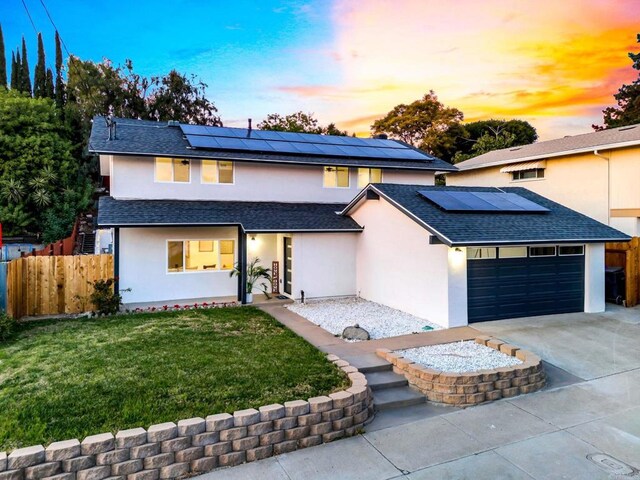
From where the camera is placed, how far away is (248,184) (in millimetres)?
15188

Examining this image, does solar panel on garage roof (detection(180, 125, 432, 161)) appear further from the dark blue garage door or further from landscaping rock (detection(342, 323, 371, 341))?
landscaping rock (detection(342, 323, 371, 341))

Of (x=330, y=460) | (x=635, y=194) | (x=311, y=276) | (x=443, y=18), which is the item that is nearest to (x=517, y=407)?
(x=330, y=460)

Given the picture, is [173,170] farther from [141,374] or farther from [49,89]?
[49,89]

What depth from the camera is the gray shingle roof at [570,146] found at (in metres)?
14.3

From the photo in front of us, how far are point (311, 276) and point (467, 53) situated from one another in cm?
1075

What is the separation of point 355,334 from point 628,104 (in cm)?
3311

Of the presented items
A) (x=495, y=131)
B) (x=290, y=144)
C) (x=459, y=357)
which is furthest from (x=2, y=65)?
(x=459, y=357)

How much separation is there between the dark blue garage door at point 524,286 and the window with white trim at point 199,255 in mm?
7900

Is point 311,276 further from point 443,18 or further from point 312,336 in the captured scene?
point 443,18

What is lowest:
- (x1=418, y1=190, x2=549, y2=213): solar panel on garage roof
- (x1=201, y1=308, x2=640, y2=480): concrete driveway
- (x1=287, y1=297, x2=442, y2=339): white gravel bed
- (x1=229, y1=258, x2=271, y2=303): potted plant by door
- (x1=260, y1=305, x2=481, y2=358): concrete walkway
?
(x1=201, y1=308, x2=640, y2=480): concrete driveway

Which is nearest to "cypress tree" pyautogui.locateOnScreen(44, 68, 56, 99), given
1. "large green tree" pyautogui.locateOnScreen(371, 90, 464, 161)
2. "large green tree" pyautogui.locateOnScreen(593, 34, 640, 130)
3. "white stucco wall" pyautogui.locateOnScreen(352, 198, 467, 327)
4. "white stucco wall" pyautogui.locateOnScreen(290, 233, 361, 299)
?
"large green tree" pyautogui.locateOnScreen(371, 90, 464, 161)

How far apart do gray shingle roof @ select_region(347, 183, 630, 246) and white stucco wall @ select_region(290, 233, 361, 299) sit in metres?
2.35

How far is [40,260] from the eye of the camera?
11172 millimetres

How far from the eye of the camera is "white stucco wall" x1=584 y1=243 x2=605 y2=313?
11578 mm
